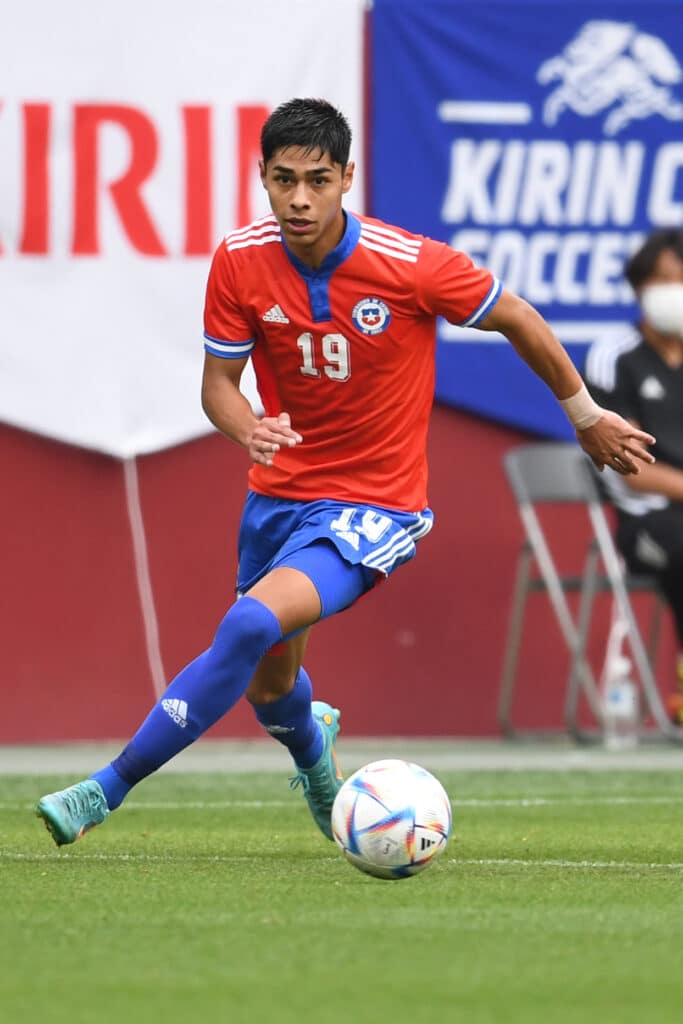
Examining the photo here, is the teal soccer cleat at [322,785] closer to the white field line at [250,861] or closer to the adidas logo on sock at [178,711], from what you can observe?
the white field line at [250,861]

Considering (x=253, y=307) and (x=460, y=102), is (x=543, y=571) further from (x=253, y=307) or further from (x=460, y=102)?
(x=253, y=307)

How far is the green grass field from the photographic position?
3.66 m

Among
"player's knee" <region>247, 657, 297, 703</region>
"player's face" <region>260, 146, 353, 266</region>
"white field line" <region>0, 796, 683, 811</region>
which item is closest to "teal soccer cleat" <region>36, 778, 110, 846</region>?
"player's knee" <region>247, 657, 297, 703</region>

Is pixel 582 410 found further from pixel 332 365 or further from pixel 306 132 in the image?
pixel 306 132

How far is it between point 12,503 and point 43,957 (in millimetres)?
6771

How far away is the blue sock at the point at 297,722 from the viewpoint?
6.18 metres

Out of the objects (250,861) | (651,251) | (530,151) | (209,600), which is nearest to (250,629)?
(250,861)

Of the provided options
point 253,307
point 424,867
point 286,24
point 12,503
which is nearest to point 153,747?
point 424,867

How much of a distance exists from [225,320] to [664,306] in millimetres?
4663

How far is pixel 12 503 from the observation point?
1074cm

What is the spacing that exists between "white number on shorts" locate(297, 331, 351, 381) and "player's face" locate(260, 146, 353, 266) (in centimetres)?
26

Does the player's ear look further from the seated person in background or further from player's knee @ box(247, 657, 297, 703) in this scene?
the seated person in background

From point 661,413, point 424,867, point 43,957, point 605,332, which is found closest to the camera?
point 43,957

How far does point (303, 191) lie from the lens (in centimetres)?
579
